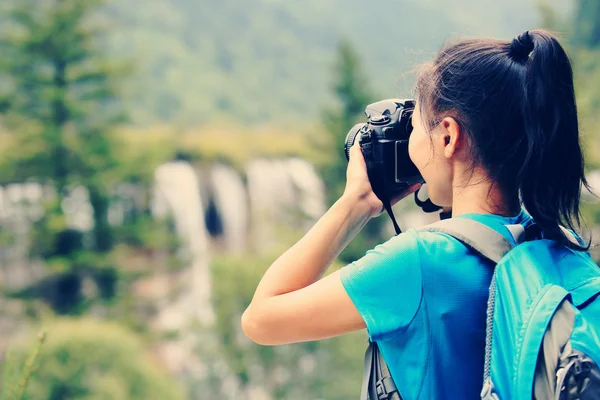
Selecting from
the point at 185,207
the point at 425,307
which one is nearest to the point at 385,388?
the point at 425,307

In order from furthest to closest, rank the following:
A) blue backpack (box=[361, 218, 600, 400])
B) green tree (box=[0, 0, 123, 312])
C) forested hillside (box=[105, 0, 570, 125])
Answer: forested hillside (box=[105, 0, 570, 125]) < green tree (box=[0, 0, 123, 312]) < blue backpack (box=[361, 218, 600, 400])

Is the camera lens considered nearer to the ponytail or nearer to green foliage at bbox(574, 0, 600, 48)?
the ponytail

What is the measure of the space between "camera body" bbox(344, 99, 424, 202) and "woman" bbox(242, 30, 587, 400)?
6 cm

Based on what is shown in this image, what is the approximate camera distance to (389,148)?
3.00 feet

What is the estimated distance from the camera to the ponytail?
75cm

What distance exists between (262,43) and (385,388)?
1399 inches

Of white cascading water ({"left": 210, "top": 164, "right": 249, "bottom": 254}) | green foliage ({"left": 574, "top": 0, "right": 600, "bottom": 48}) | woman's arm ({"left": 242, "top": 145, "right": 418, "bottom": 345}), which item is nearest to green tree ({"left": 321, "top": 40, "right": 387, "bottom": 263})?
white cascading water ({"left": 210, "top": 164, "right": 249, "bottom": 254})

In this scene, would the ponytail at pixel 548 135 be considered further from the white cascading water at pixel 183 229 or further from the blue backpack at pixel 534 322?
the white cascading water at pixel 183 229

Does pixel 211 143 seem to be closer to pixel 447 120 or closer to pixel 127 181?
pixel 127 181

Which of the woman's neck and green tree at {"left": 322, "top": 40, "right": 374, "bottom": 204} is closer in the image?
the woman's neck

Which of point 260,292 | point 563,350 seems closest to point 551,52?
point 563,350

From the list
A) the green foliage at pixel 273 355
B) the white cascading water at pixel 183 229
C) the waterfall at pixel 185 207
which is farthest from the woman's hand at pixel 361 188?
the waterfall at pixel 185 207

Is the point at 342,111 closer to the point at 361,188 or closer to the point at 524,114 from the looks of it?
the point at 361,188

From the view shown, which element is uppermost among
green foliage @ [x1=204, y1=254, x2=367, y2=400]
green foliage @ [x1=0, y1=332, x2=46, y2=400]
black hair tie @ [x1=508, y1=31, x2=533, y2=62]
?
black hair tie @ [x1=508, y1=31, x2=533, y2=62]
